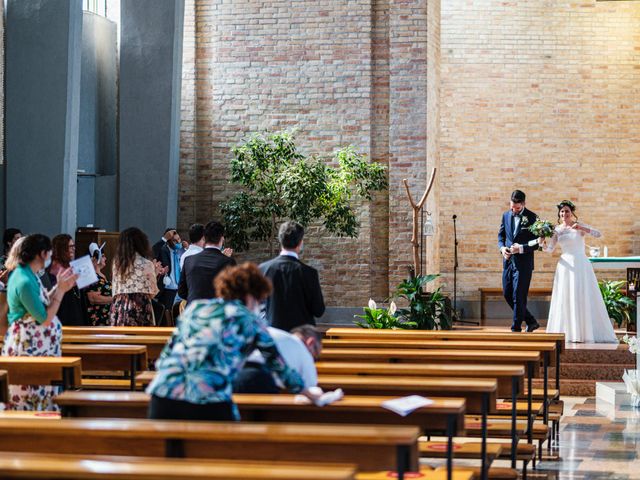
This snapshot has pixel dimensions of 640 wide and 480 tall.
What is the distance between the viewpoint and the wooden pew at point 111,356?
6875 millimetres

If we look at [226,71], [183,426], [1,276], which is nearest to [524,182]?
[226,71]

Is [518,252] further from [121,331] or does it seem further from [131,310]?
[121,331]

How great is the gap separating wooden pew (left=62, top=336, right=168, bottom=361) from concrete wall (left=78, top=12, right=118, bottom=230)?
23.5 ft

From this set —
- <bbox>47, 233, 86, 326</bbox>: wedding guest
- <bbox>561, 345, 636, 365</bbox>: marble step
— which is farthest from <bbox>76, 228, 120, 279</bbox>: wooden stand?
<bbox>561, 345, 636, 365</bbox>: marble step

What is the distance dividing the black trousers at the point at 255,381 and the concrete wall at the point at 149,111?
10.0m

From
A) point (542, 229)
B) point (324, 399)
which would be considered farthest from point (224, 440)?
point (542, 229)

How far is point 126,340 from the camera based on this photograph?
25.0 ft

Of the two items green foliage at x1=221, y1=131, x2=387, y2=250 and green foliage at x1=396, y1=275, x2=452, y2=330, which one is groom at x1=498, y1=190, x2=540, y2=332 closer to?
green foliage at x1=396, y1=275, x2=452, y2=330

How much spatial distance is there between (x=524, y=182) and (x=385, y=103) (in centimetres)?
320

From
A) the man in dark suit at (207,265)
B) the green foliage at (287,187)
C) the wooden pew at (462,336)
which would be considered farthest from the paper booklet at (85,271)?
the green foliage at (287,187)

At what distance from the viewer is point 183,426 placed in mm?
3844

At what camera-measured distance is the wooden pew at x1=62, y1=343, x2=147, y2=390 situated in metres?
Result: 6.88

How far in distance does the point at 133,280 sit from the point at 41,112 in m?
4.01

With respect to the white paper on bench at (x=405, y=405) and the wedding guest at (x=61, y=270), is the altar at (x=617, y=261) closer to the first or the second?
the wedding guest at (x=61, y=270)
